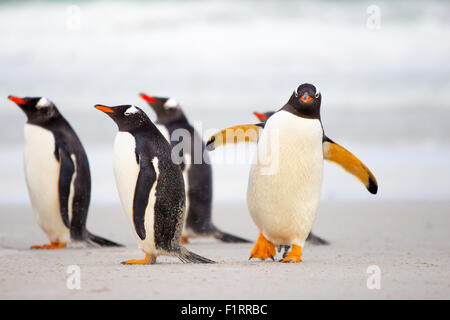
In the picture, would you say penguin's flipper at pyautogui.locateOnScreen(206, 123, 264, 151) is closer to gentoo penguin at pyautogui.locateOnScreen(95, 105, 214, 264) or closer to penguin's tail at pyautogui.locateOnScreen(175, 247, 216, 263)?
gentoo penguin at pyautogui.locateOnScreen(95, 105, 214, 264)

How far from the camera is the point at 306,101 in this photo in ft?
17.7

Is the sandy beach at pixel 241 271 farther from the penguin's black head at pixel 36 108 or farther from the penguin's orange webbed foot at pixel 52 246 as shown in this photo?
the penguin's black head at pixel 36 108

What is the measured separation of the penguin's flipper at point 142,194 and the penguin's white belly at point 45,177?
6.44 ft

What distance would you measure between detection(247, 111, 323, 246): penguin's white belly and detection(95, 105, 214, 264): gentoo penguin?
729mm

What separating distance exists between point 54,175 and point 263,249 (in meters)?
2.24

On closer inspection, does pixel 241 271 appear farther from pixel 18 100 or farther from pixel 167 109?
pixel 167 109

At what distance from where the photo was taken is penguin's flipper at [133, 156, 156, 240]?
498 cm

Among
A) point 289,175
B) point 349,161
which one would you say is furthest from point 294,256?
point 349,161

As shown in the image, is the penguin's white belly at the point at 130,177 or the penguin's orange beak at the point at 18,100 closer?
the penguin's white belly at the point at 130,177

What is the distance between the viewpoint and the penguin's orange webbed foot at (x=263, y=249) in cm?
576

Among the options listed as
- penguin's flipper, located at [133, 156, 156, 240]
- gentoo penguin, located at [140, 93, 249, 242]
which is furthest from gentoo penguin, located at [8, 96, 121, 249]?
penguin's flipper, located at [133, 156, 156, 240]

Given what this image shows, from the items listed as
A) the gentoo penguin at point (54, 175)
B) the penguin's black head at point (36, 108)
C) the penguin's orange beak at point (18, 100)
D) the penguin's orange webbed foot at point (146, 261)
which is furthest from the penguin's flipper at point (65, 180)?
the penguin's orange webbed foot at point (146, 261)

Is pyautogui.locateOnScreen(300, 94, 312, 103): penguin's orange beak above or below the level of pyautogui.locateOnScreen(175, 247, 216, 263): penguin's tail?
above
